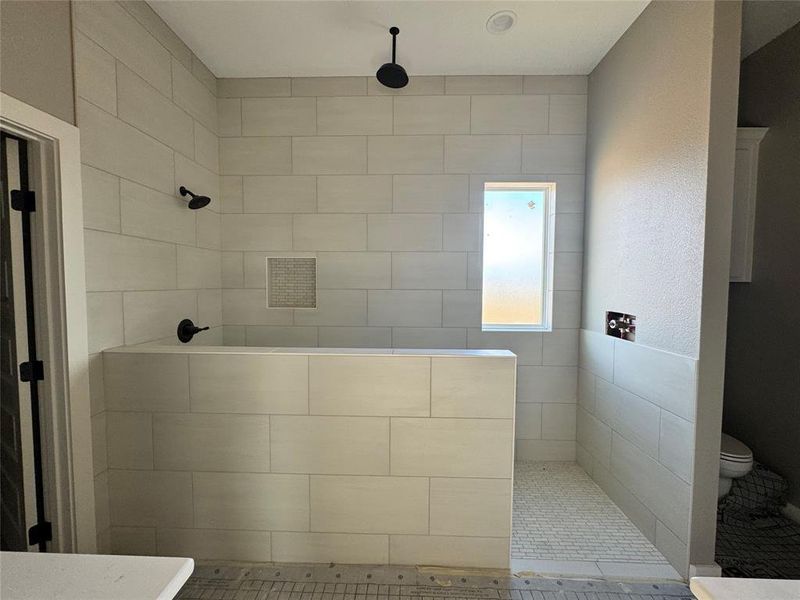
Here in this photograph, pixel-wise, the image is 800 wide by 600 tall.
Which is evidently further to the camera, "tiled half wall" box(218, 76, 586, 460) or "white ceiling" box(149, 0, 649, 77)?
"tiled half wall" box(218, 76, 586, 460)

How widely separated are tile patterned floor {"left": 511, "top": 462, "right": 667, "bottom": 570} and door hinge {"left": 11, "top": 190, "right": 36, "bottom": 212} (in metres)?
Answer: 2.65

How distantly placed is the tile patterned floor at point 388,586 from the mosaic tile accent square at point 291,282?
158 cm

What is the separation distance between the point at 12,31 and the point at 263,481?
1977 millimetres

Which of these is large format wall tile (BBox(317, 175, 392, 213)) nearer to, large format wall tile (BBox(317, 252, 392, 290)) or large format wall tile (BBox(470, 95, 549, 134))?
large format wall tile (BBox(317, 252, 392, 290))

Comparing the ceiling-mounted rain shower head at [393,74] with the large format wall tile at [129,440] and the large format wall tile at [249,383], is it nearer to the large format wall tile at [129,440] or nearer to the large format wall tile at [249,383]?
the large format wall tile at [249,383]

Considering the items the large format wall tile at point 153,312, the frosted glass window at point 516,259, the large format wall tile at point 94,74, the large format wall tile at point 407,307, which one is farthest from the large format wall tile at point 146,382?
the frosted glass window at point 516,259

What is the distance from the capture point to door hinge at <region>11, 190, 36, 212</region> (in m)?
1.38

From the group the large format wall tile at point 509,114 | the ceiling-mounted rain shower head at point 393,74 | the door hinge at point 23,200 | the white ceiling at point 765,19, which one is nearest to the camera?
the door hinge at point 23,200

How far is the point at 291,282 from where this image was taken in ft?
8.49

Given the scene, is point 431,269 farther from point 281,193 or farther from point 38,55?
point 38,55

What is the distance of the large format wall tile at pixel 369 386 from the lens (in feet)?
5.05

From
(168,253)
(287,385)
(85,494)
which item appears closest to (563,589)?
(287,385)

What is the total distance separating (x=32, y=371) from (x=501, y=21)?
2819 mm

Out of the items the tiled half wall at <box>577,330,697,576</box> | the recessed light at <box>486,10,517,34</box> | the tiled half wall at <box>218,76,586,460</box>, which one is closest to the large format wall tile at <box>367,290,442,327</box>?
the tiled half wall at <box>218,76,586,460</box>
